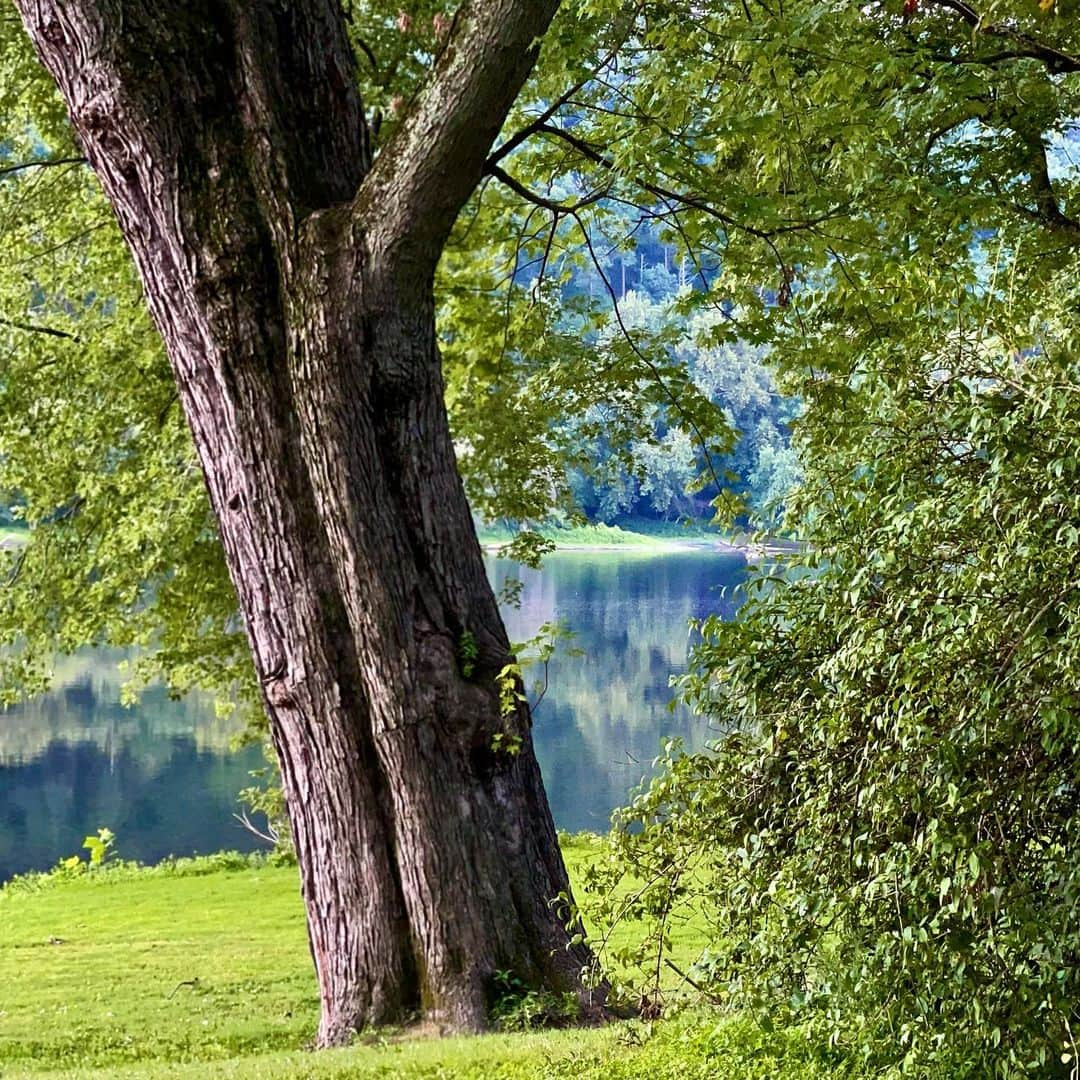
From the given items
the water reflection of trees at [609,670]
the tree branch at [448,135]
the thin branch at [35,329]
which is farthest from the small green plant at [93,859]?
the tree branch at [448,135]

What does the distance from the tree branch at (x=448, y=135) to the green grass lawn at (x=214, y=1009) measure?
3.16 meters

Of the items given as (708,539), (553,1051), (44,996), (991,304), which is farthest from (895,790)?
(708,539)

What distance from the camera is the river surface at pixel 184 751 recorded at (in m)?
23.8

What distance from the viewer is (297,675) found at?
19.4 ft

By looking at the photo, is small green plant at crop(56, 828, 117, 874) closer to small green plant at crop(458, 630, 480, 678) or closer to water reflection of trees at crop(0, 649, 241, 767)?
water reflection of trees at crop(0, 649, 241, 767)

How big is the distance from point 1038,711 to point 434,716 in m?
3.40

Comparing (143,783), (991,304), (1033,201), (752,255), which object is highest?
(1033,201)

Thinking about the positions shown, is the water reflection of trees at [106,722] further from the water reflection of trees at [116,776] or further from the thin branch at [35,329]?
the thin branch at [35,329]

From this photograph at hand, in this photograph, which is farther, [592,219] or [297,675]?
[592,219]

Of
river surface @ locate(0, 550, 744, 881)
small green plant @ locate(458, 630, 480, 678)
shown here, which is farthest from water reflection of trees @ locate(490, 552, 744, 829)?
small green plant @ locate(458, 630, 480, 678)

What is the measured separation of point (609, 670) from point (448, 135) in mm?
35532

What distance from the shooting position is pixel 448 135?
543 centimetres

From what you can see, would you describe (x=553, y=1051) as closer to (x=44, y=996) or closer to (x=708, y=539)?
Answer: (x=44, y=996)

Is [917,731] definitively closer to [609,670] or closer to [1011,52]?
[1011,52]
